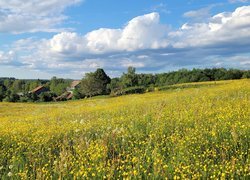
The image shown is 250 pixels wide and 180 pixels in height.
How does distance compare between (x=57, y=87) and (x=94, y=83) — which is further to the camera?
(x=57, y=87)

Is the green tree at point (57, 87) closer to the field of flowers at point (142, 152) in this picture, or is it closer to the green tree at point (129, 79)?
the green tree at point (129, 79)

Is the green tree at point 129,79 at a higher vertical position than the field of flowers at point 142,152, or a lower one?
higher

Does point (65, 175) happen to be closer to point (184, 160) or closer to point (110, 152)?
point (110, 152)

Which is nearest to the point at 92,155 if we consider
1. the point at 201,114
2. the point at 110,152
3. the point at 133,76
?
the point at 110,152

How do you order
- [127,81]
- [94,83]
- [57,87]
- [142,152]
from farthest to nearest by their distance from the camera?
[57,87]
[94,83]
[127,81]
[142,152]

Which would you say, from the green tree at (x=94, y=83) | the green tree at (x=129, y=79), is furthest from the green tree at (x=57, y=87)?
the green tree at (x=129, y=79)

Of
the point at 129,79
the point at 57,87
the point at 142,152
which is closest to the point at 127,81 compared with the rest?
the point at 129,79

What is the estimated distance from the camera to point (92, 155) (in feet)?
20.8

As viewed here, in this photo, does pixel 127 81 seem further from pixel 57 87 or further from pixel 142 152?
pixel 142 152

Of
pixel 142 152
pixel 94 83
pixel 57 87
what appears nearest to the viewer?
pixel 142 152

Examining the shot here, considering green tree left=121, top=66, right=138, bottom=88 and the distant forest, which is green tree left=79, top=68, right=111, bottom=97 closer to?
the distant forest

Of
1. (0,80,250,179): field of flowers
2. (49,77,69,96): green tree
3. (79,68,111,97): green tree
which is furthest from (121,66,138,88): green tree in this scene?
(0,80,250,179): field of flowers

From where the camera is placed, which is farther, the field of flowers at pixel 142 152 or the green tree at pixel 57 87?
the green tree at pixel 57 87

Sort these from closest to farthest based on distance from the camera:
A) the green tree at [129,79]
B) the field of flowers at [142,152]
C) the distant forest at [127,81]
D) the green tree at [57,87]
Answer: the field of flowers at [142,152]
the distant forest at [127,81]
the green tree at [129,79]
the green tree at [57,87]
